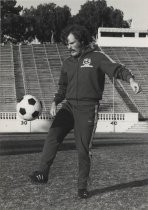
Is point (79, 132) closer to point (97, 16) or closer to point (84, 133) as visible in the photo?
point (84, 133)

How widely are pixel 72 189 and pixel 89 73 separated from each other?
5.08 feet

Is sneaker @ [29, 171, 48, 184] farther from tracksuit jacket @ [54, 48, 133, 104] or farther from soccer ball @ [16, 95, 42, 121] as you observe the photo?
soccer ball @ [16, 95, 42, 121]

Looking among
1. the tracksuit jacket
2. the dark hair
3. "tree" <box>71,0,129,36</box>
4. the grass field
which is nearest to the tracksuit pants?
the tracksuit jacket

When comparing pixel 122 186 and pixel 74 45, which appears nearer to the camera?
pixel 74 45

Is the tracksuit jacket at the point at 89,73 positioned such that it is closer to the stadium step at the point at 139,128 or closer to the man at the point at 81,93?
the man at the point at 81,93

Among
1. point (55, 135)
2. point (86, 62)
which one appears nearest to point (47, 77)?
point (55, 135)

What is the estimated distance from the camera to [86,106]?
6617mm

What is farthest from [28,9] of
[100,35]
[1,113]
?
[1,113]

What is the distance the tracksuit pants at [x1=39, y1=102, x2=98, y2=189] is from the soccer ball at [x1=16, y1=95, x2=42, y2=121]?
5377mm

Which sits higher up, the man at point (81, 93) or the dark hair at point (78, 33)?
the dark hair at point (78, 33)

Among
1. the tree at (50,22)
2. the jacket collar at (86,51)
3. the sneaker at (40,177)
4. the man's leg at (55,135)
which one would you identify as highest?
the jacket collar at (86,51)

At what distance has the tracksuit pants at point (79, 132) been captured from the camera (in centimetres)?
661

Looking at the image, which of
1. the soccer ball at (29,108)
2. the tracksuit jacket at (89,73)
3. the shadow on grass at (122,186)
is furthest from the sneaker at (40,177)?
the soccer ball at (29,108)

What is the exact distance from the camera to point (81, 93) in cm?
657
